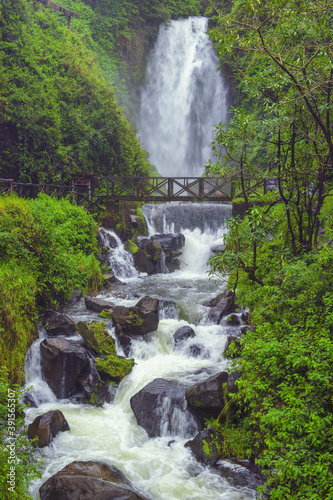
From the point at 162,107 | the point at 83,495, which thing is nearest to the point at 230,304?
the point at 83,495

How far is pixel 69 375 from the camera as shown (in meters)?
9.58

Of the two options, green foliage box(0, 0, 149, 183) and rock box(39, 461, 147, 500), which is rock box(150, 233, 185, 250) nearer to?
green foliage box(0, 0, 149, 183)

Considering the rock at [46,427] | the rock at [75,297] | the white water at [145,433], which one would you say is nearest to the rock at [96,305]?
the white water at [145,433]

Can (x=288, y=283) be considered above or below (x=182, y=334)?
above

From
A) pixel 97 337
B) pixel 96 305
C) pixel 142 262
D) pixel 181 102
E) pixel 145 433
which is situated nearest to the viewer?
pixel 145 433

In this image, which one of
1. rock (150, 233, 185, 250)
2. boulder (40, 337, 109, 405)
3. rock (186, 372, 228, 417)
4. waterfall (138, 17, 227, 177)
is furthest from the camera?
waterfall (138, 17, 227, 177)

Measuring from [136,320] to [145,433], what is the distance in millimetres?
3588

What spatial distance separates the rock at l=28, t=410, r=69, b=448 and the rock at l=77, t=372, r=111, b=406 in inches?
50.9

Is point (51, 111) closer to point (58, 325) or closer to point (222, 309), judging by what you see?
point (58, 325)

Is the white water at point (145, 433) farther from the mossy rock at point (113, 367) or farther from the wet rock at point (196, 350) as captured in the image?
the mossy rock at point (113, 367)

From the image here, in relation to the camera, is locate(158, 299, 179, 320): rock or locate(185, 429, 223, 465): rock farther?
locate(158, 299, 179, 320): rock

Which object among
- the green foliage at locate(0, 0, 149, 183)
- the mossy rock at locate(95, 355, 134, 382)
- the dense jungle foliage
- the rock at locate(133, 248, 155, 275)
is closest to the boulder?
the mossy rock at locate(95, 355, 134, 382)

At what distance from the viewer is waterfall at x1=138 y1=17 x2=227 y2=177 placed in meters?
35.9

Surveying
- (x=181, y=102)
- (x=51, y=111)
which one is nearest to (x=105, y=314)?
(x=51, y=111)
